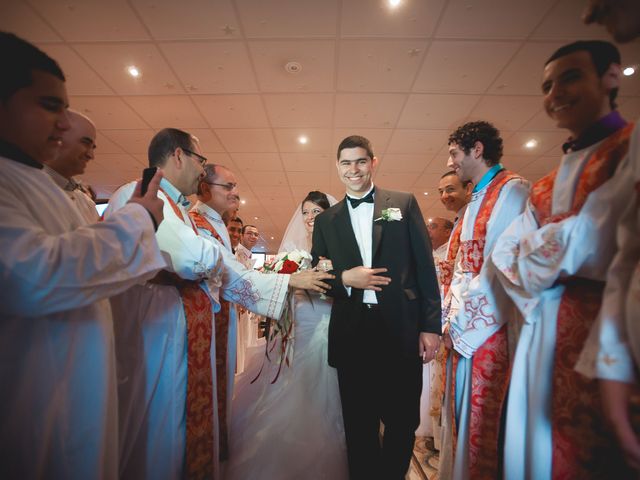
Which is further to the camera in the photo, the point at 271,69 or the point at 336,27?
the point at 271,69

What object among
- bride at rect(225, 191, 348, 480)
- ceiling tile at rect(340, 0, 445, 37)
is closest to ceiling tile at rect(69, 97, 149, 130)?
ceiling tile at rect(340, 0, 445, 37)

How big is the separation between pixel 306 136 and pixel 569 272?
465cm

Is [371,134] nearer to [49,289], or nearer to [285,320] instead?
[285,320]

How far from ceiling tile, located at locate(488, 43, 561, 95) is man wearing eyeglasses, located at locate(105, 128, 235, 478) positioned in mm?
3933

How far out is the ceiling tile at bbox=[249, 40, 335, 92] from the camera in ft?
9.95

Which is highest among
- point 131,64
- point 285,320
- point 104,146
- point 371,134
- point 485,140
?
point 371,134

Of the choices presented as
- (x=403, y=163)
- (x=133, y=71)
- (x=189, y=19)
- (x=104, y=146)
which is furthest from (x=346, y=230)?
(x=104, y=146)

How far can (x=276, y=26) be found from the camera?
2811 millimetres

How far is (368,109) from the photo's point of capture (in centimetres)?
414

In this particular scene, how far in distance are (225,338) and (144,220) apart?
1438 mm

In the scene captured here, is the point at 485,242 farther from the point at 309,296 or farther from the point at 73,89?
the point at 73,89

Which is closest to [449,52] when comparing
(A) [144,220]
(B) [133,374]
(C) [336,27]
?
(C) [336,27]

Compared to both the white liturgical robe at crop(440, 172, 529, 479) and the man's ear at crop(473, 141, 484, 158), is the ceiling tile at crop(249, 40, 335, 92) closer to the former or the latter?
the man's ear at crop(473, 141, 484, 158)

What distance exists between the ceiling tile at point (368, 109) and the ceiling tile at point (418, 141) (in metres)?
0.46
